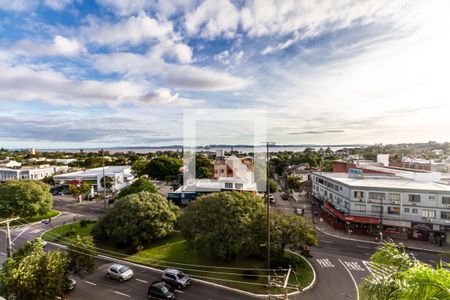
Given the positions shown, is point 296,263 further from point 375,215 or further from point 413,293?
point 413,293

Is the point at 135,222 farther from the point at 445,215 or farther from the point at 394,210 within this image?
the point at 445,215

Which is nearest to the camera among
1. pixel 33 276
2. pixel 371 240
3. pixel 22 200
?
pixel 33 276

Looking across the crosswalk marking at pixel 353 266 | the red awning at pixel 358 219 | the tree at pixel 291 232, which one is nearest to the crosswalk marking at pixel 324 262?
the crosswalk marking at pixel 353 266

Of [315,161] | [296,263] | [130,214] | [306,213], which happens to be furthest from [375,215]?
[315,161]

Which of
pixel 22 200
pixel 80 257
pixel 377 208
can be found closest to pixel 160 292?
pixel 80 257

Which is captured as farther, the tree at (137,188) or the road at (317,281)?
the tree at (137,188)

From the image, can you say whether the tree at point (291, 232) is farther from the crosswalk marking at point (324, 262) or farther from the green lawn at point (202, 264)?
the crosswalk marking at point (324, 262)

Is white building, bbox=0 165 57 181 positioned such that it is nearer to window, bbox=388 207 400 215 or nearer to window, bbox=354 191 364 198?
window, bbox=354 191 364 198
